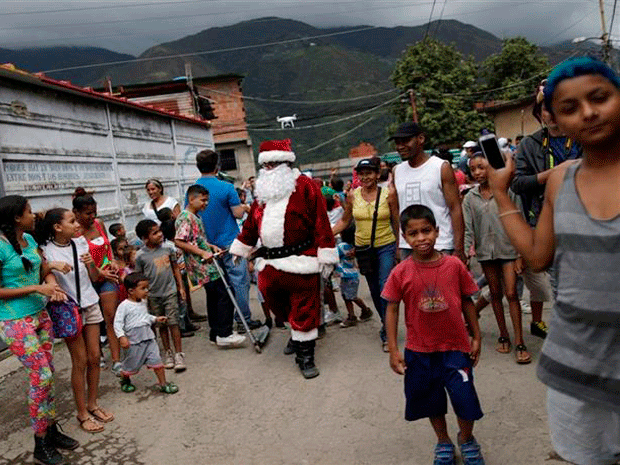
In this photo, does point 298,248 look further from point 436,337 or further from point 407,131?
point 436,337

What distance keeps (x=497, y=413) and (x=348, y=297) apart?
8.00 feet

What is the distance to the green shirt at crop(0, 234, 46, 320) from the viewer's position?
299 centimetres

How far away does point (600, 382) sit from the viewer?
60.1 inches

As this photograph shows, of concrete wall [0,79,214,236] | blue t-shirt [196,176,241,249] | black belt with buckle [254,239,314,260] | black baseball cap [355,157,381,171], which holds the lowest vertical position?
black belt with buckle [254,239,314,260]

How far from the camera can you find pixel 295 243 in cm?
444

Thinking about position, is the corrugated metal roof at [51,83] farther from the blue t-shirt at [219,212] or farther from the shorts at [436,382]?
the shorts at [436,382]

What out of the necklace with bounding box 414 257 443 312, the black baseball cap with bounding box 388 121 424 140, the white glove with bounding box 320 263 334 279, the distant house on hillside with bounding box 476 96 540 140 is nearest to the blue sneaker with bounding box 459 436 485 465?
the necklace with bounding box 414 257 443 312

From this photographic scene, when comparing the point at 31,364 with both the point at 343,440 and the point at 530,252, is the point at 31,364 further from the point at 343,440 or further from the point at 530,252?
the point at 530,252

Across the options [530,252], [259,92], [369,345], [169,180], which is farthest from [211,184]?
[259,92]

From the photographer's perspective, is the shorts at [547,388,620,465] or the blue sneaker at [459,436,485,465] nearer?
the shorts at [547,388,620,465]

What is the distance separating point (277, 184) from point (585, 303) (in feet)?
10.5

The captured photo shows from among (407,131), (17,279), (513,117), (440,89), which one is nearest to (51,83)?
(17,279)

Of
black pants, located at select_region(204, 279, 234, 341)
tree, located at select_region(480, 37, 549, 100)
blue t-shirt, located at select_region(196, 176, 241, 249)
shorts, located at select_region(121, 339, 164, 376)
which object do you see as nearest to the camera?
shorts, located at select_region(121, 339, 164, 376)

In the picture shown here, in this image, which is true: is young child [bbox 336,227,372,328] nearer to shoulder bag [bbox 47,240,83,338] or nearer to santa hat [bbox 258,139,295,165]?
santa hat [bbox 258,139,295,165]
